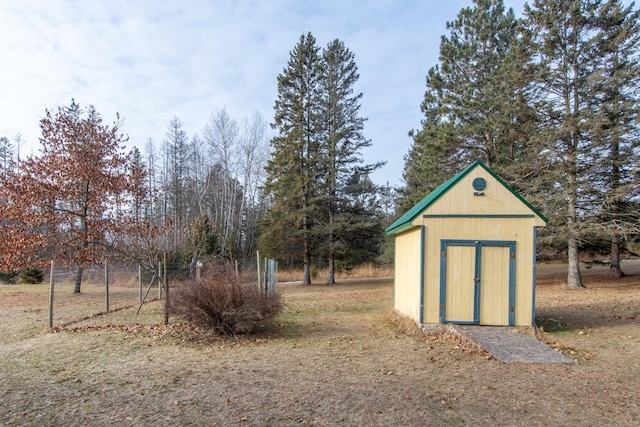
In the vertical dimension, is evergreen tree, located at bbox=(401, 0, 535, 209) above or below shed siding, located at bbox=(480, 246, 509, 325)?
above

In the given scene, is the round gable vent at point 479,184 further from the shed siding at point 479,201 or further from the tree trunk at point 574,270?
the tree trunk at point 574,270

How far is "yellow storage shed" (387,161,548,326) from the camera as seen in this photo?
7.61m

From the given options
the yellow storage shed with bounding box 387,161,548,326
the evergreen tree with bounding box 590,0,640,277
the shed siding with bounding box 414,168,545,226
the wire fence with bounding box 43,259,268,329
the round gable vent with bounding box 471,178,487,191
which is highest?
the evergreen tree with bounding box 590,0,640,277

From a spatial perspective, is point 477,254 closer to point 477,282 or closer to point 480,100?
point 477,282

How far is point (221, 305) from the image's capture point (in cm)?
707

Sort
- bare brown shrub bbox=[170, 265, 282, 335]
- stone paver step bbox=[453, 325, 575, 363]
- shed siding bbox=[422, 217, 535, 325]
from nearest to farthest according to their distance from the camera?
stone paver step bbox=[453, 325, 575, 363] → bare brown shrub bbox=[170, 265, 282, 335] → shed siding bbox=[422, 217, 535, 325]

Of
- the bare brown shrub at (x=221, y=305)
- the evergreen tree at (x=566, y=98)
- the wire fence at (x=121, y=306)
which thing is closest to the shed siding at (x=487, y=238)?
the bare brown shrub at (x=221, y=305)

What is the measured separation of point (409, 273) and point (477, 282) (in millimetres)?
1538

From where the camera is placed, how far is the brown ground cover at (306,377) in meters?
3.79

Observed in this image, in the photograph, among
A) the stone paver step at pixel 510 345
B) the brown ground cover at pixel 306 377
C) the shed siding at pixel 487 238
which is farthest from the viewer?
the shed siding at pixel 487 238

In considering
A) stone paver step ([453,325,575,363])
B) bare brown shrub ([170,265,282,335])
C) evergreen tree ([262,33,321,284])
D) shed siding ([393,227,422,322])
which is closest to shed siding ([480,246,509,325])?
stone paver step ([453,325,575,363])

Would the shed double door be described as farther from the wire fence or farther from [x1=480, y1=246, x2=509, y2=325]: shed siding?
the wire fence

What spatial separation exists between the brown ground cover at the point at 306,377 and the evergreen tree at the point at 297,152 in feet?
40.1

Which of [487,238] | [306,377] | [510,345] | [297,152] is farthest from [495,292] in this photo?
[297,152]
